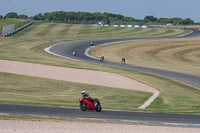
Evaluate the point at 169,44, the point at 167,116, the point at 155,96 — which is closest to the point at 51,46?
the point at 169,44

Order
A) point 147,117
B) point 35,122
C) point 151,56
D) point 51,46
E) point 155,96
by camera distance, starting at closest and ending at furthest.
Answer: point 35,122, point 147,117, point 155,96, point 151,56, point 51,46

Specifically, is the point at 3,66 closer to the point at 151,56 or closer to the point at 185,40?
the point at 151,56

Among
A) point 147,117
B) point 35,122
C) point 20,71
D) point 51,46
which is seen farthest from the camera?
point 51,46

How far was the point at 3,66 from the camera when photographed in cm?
3491

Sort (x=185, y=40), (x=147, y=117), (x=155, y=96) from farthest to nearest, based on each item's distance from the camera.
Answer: (x=185, y=40) → (x=155, y=96) → (x=147, y=117)

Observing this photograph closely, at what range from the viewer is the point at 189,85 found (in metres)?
33.7

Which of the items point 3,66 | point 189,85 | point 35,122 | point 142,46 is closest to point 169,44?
point 142,46

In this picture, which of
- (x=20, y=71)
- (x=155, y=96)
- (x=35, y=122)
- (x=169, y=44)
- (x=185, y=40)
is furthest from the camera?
(x=185, y=40)

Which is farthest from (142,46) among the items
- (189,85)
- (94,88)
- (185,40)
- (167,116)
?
(167,116)

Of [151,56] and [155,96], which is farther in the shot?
[151,56]

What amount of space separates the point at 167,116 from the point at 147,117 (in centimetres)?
133

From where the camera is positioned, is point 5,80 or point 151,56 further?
point 151,56

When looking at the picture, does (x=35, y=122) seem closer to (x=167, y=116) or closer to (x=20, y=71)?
(x=167, y=116)

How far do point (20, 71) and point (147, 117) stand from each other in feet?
64.4
